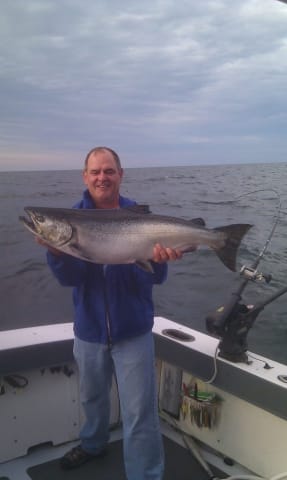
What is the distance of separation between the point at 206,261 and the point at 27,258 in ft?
23.4

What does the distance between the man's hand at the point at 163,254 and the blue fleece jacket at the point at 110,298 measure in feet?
0.46

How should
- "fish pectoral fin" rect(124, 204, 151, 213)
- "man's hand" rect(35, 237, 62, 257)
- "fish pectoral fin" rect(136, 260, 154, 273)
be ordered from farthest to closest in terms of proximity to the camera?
"fish pectoral fin" rect(124, 204, 151, 213) → "fish pectoral fin" rect(136, 260, 154, 273) → "man's hand" rect(35, 237, 62, 257)

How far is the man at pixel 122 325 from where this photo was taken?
3.43 m

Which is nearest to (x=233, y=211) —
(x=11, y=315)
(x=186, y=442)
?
(x=11, y=315)

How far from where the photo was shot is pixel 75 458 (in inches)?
161

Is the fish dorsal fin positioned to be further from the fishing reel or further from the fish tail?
the fishing reel

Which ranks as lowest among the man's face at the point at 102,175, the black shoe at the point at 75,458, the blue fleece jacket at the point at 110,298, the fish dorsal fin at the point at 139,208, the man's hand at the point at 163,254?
the black shoe at the point at 75,458

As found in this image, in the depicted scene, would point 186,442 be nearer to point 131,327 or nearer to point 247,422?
point 247,422

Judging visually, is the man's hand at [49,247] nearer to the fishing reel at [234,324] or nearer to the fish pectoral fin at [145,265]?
the fish pectoral fin at [145,265]

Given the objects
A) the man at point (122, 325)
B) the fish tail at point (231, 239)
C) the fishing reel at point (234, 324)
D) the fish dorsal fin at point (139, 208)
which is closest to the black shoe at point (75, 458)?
the man at point (122, 325)

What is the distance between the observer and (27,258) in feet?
52.6

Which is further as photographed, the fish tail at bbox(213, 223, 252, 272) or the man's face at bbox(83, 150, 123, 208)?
the fish tail at bbox(213, 223, 252, 272)

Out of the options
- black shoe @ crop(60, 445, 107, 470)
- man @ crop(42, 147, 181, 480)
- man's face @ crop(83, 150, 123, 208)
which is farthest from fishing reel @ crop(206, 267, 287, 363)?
black shoe @ crop(60, 445, 107, 470)

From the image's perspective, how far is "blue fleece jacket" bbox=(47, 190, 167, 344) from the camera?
3.44 meters
